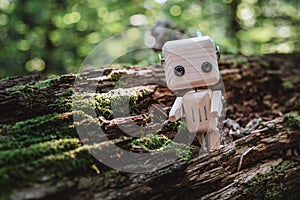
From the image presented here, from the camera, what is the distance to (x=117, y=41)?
24.5ft

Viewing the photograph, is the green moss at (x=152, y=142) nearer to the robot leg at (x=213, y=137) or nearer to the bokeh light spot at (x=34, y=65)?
the robot leg at (x=213, y=137)

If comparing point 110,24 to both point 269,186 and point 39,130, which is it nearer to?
point 39,130

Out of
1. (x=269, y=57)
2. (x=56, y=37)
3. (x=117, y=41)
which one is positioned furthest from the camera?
(x=117, y=41)

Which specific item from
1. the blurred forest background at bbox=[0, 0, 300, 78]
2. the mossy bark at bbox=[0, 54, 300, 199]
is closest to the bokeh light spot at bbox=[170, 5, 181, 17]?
the blurred forest background at bbox=[0, 0, 300, 78]

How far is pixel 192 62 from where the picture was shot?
2.28 metres

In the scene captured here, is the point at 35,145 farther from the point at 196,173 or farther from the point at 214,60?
the point at 214,60

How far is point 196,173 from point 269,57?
8.18 feet

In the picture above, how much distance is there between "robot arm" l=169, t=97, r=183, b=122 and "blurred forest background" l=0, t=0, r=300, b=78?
303 centimetres

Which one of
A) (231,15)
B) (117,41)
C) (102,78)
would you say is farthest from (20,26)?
(102,78)

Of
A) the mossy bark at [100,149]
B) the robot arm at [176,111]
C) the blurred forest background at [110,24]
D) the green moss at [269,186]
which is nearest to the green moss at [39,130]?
the mossy bark at [100,149]

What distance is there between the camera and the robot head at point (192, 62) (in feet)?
7.44

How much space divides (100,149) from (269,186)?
4.03 ft

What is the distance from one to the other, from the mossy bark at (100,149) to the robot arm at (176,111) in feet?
0.50

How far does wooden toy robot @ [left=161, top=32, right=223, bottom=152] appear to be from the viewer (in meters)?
2.27
